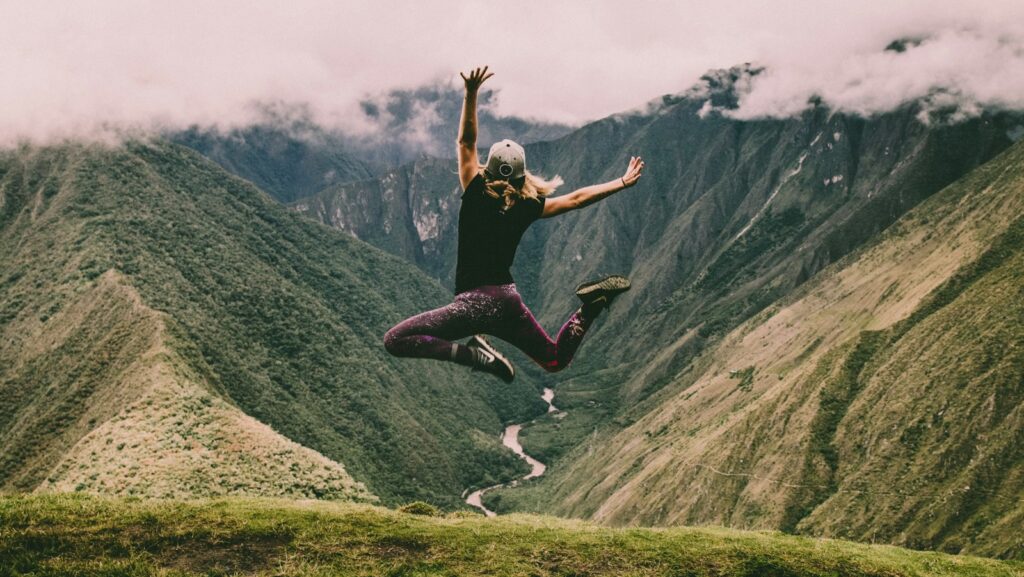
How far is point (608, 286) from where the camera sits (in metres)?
9.19

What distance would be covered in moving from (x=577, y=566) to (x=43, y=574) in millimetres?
8992

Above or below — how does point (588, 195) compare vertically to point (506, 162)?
below

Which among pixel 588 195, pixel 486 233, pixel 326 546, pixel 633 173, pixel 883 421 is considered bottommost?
pixel 883 421

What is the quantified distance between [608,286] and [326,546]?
25.2 feet

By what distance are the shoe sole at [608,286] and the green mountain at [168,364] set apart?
2015 inches

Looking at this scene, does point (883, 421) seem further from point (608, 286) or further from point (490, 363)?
point (490, 363)

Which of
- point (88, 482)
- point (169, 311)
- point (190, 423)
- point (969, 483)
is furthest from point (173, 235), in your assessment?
point (969, 483)

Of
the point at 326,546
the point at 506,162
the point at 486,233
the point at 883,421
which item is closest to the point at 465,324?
the point at 486,233

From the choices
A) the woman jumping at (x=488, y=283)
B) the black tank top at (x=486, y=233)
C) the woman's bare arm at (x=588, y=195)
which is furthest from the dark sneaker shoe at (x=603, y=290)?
the woman's bare arm at (x=588, y=195)

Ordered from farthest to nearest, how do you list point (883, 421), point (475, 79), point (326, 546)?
1. point (883, 421)
2. point (326, 546)
3. point (475, 79)

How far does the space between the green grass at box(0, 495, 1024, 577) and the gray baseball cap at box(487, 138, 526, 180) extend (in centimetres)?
741

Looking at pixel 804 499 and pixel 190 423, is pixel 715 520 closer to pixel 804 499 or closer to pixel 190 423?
pixel 804 499

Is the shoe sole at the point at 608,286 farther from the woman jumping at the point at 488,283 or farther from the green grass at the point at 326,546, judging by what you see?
the green grass at the point at 326,546

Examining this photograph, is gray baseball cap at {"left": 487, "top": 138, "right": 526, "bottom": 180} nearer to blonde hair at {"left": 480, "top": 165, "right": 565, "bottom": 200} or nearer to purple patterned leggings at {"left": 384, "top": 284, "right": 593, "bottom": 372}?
blonde hair at {"left": 480, "top": 165, "right": 565, "bottom": 200}
